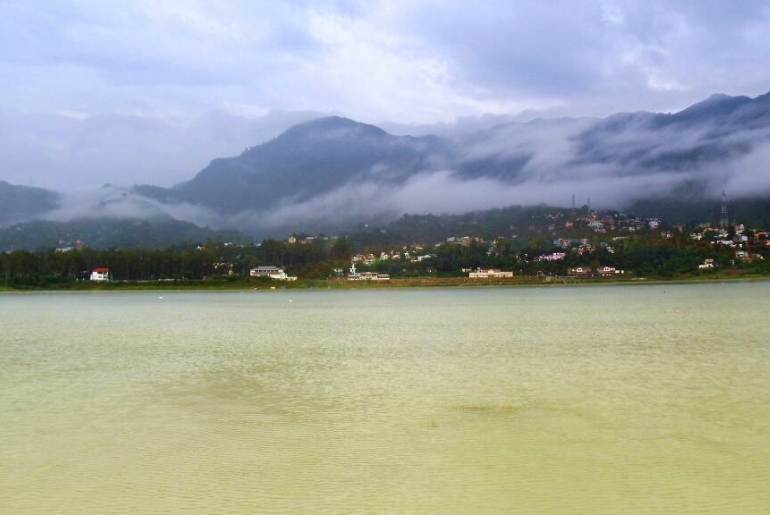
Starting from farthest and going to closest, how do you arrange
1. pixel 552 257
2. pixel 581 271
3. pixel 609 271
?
1. pixel 552 257
2. pixel 581 271
3. pixel 609 271

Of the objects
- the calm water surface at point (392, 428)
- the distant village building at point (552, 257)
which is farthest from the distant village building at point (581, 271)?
the calm water surface at point (392, 428)

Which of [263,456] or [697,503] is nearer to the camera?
[697,503]

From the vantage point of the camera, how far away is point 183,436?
11.0 m

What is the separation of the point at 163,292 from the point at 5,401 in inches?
3345

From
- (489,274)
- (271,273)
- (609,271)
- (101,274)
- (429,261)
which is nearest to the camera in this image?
(101,274)

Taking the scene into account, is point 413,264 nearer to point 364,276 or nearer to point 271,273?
point 364,276

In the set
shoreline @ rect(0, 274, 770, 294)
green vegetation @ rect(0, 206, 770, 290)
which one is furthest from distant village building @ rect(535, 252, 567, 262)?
shoreline @ rect(0, 274, 770, 294)

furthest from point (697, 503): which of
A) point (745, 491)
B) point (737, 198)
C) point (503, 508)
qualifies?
point (737, 198)

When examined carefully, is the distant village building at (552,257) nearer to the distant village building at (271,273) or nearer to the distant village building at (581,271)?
the distant village building at (581,271)

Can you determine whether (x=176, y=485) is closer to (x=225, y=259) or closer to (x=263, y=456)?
(x=263, y=456)

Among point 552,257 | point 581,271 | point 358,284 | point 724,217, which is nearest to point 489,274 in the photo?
point 581,271

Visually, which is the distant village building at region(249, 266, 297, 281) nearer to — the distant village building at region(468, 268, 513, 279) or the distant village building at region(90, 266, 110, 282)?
the distant village building at region(90, 266, 110, 282)

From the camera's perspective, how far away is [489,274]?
112 meters

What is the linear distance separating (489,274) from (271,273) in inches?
1373
